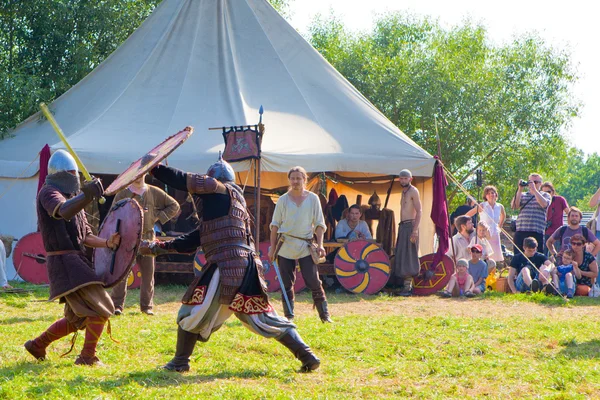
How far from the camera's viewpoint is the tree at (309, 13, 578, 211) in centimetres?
2336

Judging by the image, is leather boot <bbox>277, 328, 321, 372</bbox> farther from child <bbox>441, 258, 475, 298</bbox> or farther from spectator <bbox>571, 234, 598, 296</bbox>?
spectator <bbox>571, 234, 598, 296</bbox>

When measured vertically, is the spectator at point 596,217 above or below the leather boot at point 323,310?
above

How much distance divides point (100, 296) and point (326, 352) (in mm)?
1716

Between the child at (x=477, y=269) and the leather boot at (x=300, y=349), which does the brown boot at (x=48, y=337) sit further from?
the child at (x=477, y=269)

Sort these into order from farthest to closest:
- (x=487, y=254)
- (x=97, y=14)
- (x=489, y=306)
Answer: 1. (x=97, y=14)
2. (x=487, y=254)
3. (x=489, y=306)

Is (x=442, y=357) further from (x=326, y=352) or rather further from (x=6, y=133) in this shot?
(x=6, y=133)

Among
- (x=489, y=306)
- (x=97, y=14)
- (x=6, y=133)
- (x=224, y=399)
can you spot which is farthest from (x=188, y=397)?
(x=97, y=14)

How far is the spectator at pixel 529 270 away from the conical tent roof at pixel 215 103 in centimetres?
168

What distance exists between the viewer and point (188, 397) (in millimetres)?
4586

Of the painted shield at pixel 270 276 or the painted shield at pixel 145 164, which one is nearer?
the painted shield at pixel 145 164

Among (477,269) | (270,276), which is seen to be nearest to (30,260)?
(270,276)

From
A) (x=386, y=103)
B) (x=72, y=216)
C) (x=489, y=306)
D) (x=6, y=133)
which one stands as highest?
(x=386, y=103)

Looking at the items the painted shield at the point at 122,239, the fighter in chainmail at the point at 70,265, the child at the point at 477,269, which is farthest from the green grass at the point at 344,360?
the child at the point at 477,269

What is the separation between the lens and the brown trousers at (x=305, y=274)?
7508 mm
